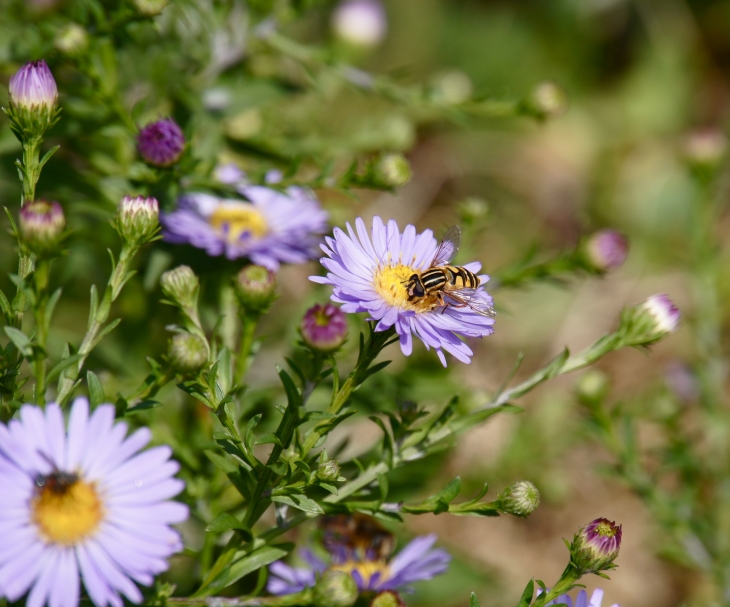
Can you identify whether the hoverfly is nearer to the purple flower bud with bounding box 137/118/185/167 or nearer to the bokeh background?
the bokeh background

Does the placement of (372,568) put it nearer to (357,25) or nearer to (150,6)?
(150,6)

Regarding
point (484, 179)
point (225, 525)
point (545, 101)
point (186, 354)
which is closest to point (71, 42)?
point (186, 354)

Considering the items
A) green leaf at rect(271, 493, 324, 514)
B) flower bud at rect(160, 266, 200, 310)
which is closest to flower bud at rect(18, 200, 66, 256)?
flower bud at rect(160, 266, 200, 310)

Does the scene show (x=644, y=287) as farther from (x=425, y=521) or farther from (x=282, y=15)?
(x=282, y=15)

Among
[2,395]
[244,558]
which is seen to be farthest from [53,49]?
[244,558]

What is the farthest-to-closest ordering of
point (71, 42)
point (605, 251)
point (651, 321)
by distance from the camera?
point (605, 251), point (71, 42), point (651, 321)

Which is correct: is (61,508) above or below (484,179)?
below

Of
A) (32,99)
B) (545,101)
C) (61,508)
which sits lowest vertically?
(61,508)

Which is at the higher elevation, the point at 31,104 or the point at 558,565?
the point at 558,565
